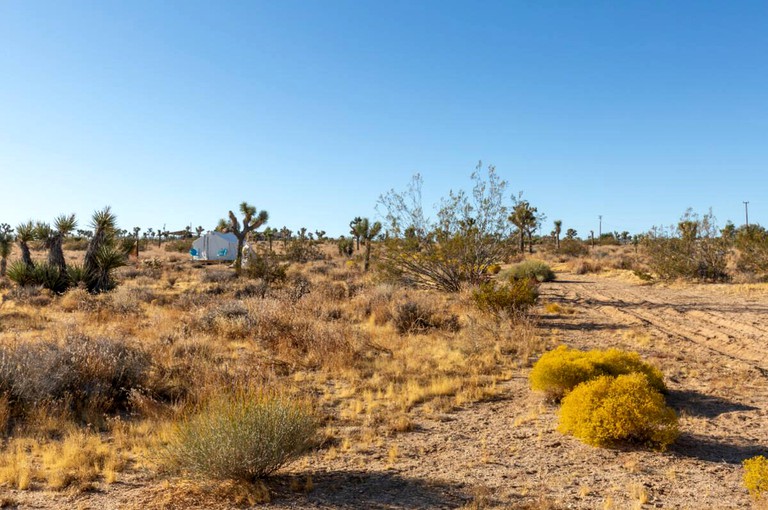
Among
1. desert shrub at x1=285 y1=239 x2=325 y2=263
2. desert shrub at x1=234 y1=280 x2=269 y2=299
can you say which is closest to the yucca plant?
desert shrub at x1=234 y1=280 x2=269 y2=299

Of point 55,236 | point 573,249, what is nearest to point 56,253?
point 55,236

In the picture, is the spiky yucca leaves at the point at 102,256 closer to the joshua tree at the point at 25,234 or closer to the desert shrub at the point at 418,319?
the joshua tree at the point at 25,234

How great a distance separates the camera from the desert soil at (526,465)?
14.1 feet

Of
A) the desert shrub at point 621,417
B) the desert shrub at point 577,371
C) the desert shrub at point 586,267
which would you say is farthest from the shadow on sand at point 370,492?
the desert shrub at point 586,267

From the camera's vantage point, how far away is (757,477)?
13.6ft

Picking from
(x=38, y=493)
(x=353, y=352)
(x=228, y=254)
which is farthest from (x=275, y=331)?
(x=228, y=254)

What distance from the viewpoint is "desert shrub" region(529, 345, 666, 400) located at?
22.7 feet

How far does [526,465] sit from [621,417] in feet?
3.86

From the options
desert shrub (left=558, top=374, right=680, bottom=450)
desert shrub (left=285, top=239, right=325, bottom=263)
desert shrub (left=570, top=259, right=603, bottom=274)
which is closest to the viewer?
desert shrub (left=558, top=374, right=680, bottom=450)

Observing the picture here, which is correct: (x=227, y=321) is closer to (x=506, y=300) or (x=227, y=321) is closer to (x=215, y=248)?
(x=506, y=300)

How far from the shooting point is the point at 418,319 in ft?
40.9

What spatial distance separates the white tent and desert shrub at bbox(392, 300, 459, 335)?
113 ft

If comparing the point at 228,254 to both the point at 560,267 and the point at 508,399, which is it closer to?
the point at 560,267

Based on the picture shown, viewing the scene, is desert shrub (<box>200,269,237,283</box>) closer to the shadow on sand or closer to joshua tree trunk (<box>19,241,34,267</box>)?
joshua tree trunk (<box>19,241,34,267</box>)
